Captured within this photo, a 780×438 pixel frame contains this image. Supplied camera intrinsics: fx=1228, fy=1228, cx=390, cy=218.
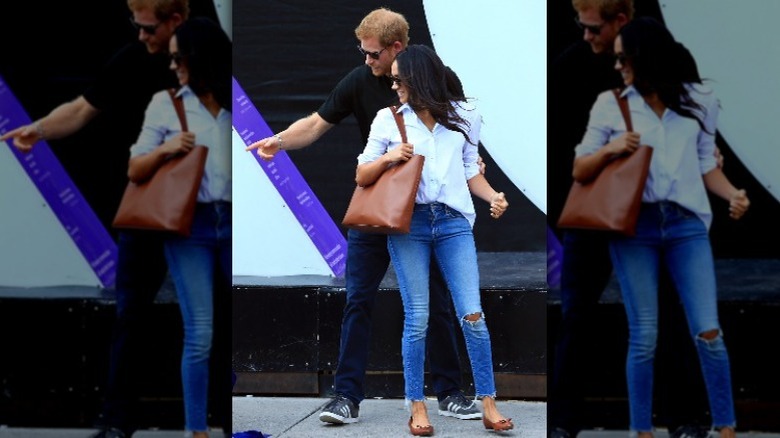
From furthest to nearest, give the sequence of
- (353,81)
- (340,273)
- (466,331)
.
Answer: (340,273)
(353,81)
(466,331)

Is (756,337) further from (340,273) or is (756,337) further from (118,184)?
(340,273)

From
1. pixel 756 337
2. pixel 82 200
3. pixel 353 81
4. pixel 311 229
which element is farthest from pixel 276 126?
pixel 756 337

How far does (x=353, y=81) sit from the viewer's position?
601 cm

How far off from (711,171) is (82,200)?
179 centimetres

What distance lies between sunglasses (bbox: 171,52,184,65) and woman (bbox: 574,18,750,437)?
1.15 metres

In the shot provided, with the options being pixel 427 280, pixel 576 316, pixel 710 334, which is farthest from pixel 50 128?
pixel 427 280

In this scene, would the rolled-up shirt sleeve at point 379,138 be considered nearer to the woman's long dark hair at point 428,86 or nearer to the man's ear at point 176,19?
the woman's long dark hair at point 428,86

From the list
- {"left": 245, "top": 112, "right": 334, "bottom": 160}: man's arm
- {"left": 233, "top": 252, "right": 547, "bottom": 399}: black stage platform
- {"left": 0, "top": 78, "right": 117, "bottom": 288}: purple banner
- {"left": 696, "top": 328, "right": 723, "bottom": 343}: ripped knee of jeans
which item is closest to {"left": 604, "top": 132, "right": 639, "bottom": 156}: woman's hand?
{"left": 696, "top": 328, "right": 723, "bottom": 343}: ripped knee of jeans

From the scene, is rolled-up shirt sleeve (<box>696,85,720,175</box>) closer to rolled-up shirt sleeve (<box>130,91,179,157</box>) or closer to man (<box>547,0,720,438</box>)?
man (<box>547,0,720,438</box>)

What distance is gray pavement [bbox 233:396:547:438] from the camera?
5754 millimetres

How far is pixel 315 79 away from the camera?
22.7 ft

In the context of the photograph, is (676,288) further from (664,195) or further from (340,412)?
(340,412)

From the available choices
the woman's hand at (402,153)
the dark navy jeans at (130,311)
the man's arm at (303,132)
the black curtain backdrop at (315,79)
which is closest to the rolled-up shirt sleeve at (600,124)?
the dark navy jeans at (130,311)

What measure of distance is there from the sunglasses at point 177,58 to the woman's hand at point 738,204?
1.60 meters
